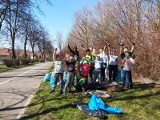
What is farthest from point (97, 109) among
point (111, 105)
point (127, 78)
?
point (127, 78)

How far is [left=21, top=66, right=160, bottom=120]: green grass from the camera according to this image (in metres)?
7.83

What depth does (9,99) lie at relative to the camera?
11234 millimetres

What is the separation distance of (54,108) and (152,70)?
684cm

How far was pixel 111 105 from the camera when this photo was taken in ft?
29.6

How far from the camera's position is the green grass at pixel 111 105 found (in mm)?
7828

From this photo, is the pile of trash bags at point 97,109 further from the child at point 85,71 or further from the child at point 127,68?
the child at point 127,68

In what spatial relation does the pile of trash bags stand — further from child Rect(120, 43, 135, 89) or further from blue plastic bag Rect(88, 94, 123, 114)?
child Rect(120, 43, 135, 89)

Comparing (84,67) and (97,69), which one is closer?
(84,67)

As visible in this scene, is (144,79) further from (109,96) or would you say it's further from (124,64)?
(109,96)

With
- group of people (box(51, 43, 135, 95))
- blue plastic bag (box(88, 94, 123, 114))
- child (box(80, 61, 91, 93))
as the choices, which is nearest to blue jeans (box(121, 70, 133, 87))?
group of people (box(51, 43, 135, 95))

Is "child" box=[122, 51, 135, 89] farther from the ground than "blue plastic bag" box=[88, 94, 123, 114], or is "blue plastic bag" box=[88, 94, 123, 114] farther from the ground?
"child" box=[122, 51, 135, 89]

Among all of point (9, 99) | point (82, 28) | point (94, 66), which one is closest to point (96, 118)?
point (9, 99)

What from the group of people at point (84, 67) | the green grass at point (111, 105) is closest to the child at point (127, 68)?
the group of people at point (84, 67)

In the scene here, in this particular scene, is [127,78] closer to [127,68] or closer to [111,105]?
[127,68]
